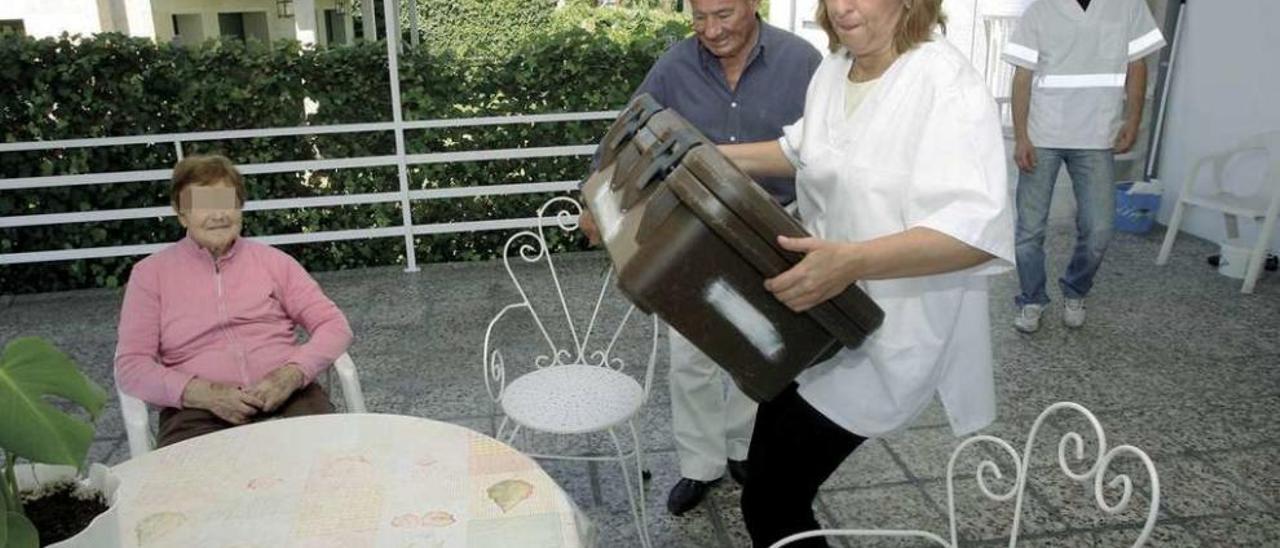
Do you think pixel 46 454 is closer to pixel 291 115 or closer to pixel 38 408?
pixel 38 408

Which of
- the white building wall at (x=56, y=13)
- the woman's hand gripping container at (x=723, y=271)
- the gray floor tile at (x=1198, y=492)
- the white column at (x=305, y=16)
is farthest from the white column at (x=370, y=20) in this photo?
the woman's hand gripping container at (x=723, y=271)

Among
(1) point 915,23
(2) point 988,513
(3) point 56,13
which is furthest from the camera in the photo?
(3) point 56,13

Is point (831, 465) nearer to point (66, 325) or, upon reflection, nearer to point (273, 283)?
point (273, 283)

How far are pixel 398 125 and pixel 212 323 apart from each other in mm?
2477

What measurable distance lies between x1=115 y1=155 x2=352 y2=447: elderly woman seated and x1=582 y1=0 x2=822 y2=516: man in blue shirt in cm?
92

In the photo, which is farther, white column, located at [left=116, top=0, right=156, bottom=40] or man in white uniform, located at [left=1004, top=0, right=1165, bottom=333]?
white column, located at [left=116, top=0, right=156, bottom=40]

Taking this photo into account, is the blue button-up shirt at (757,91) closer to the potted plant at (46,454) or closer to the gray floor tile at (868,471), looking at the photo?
the gray floor tile at (868,471)

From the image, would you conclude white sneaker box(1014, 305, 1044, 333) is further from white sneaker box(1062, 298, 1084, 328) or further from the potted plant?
the potted plant

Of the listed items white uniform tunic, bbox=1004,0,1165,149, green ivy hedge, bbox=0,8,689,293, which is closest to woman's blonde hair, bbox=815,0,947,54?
white uniform tunic, bbox=1004,0,1165,149

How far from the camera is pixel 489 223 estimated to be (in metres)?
4.70

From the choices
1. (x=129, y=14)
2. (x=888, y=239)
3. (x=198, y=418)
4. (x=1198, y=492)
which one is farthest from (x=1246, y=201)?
(x=129, y=14)

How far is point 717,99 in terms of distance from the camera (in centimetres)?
228

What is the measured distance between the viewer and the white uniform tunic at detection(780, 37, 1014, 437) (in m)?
1.30

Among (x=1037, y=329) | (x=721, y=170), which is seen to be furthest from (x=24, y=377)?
(x=1037, y=329)
